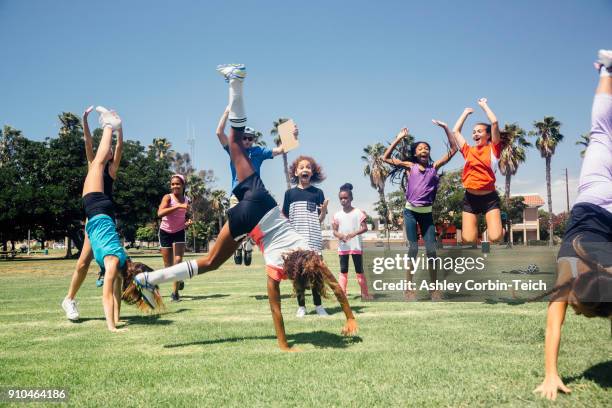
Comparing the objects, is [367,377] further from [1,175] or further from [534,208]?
[534,208]

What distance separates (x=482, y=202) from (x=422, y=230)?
1.12 meters

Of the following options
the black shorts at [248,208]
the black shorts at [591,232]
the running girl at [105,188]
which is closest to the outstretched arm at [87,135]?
the running girl at [105,188]

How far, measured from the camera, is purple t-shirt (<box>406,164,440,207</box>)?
8.13 metres

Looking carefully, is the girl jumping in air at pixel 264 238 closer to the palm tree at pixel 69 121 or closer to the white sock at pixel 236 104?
the white sock at pixel 236 104

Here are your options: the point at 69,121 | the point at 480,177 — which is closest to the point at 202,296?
the point at 480,177

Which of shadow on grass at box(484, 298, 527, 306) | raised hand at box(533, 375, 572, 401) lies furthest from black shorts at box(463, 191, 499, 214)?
raised hand at box(533, 375, 572, 401)

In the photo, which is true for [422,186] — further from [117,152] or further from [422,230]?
[117,152]

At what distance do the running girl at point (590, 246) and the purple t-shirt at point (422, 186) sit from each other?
4510mm

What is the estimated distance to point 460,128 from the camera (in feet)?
25.7

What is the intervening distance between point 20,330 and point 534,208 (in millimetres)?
101509

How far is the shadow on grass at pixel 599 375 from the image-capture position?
3.33 m

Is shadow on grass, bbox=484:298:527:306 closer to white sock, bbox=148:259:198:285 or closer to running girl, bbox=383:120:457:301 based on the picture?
running girl, bbox=383:120:457:301

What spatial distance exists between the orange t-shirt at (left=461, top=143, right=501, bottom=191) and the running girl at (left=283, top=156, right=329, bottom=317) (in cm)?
245

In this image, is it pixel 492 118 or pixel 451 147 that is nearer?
pixel 492 118
